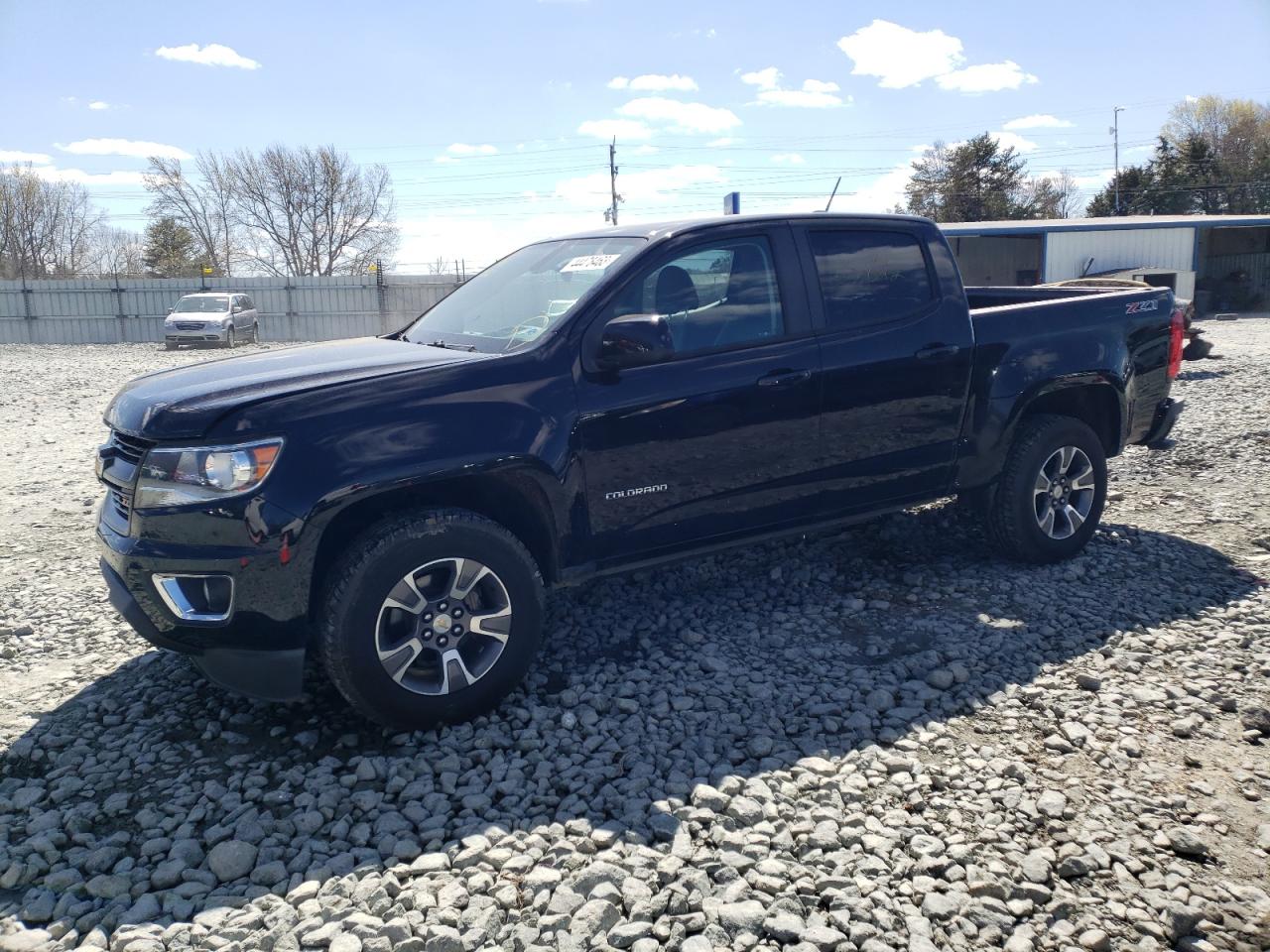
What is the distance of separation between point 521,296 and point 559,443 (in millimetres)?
1050

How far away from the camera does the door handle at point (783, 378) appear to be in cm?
444

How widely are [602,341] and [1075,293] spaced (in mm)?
3781

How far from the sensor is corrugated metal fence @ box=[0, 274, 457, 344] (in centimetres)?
3459

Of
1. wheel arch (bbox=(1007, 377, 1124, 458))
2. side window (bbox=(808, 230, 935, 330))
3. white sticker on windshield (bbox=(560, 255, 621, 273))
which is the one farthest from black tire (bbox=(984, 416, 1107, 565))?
white sticker on windshield (bbox=(560, 255, 621, 273))

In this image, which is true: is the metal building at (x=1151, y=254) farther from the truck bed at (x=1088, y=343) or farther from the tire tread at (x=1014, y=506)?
the tire tread at (x=1014, y=506)

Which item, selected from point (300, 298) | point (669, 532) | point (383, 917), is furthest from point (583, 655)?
point (300, 298)

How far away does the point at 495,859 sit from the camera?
303 centimetres

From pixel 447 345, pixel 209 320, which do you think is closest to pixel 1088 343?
pixel 447 345

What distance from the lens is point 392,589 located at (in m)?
3.64

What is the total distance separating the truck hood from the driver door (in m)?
0.69

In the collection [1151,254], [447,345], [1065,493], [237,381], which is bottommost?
[1065,493]

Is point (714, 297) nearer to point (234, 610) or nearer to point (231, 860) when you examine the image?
point (234, 610)

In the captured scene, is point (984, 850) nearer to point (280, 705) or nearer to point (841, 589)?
point (841, 589)

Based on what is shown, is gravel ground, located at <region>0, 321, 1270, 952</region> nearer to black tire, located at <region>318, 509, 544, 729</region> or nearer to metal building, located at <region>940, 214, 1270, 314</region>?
black tire, located at <region>318, 509, 544, 729</region>
